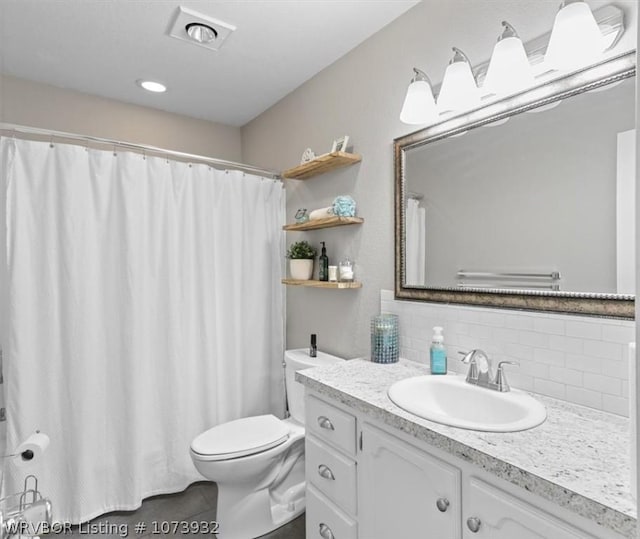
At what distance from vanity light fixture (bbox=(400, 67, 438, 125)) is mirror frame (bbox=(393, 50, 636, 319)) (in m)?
0.08

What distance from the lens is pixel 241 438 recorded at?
185 cm

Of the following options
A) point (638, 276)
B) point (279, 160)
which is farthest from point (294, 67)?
point (638, 276)

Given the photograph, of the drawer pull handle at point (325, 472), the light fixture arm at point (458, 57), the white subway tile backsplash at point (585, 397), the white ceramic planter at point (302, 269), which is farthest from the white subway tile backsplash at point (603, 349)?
the white ceramic planter at point (302, 269)

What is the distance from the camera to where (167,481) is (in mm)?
2154

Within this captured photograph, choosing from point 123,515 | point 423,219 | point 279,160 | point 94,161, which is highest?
point 279,160

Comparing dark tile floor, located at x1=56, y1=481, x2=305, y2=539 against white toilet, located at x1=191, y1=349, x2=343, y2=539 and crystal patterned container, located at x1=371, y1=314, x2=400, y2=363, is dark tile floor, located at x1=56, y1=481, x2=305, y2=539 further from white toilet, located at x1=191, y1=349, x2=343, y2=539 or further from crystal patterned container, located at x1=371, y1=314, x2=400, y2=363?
crystal patterned container, located at x1=371, y1=314, x2=400, y2=363

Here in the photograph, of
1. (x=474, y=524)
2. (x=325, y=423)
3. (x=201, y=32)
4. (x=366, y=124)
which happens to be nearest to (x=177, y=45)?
(x=201, y=32)

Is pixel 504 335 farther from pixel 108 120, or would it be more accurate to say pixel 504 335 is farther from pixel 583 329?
pixel 108 120

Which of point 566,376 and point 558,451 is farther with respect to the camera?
point 566,376

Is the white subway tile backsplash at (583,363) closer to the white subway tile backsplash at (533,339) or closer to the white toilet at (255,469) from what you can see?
the white subway tile backsplash at (533,339)

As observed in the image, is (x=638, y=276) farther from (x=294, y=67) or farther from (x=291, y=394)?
(x=294, y=67)

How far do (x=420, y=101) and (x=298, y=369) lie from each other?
1.45 metres

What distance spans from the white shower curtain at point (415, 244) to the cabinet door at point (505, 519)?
0.91 metres

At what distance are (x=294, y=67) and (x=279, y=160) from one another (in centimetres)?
63
